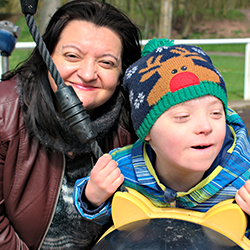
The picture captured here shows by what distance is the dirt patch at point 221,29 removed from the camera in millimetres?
28656

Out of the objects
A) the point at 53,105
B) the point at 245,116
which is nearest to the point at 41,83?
the point at 53,105

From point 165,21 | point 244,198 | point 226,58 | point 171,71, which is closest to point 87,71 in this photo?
point 171,71

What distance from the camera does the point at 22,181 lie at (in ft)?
5.36

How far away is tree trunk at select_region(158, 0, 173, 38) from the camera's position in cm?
970

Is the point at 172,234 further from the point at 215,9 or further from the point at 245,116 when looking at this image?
the point at 215,9

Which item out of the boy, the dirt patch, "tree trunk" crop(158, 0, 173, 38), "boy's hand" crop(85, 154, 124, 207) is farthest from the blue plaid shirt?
the dirt patch

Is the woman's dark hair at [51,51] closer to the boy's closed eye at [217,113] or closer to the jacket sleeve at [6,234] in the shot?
the jacket sleeve at [6,234]

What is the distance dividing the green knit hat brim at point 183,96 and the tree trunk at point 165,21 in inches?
338

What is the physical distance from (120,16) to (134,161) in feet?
2.79

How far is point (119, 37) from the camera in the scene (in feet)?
5.53

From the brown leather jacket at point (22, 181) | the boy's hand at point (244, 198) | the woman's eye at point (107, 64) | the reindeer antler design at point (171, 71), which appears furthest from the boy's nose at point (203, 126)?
the brown leather jacket at point (22, 181)

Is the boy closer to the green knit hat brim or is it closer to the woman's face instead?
the green knit hat brim

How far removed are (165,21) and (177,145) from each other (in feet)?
30.8

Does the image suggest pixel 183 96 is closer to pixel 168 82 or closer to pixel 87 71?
pixel 168 82
